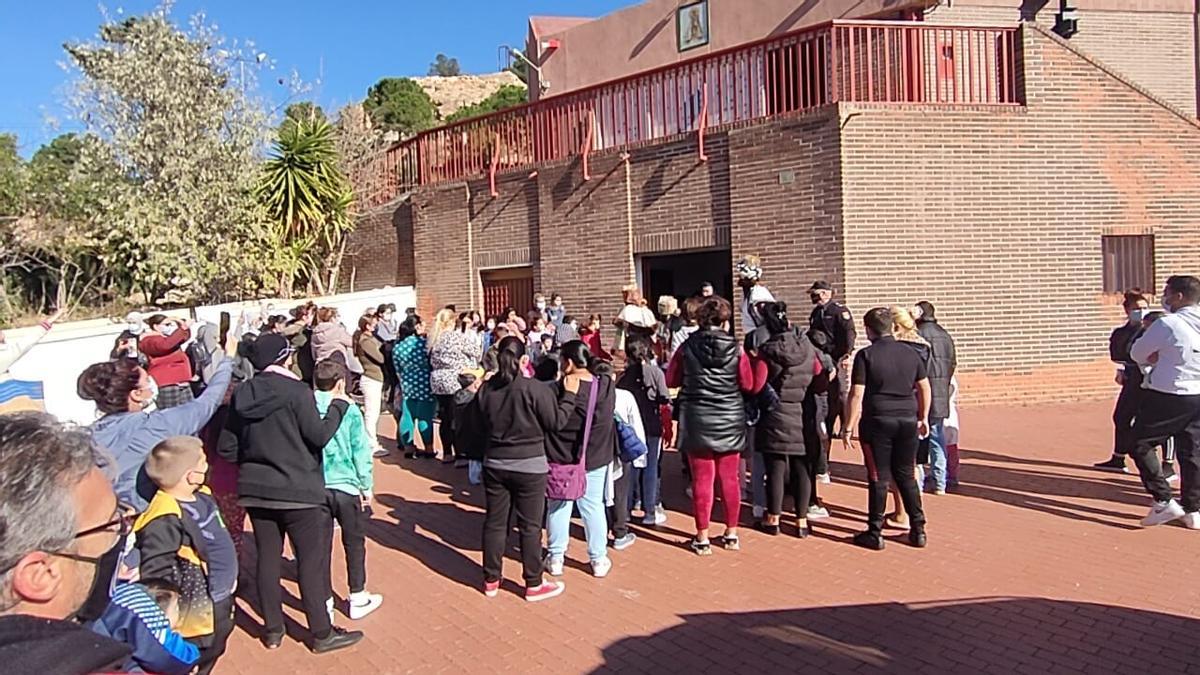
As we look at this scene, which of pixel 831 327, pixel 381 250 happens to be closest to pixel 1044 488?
pixel 831 327

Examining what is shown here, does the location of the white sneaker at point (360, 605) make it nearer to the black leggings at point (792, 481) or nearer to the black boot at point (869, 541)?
the black leggings at point (792, 481)

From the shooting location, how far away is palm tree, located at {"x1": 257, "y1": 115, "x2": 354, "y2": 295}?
17469 millimetres

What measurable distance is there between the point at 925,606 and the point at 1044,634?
25.2 inches

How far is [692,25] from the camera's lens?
58.7 ft

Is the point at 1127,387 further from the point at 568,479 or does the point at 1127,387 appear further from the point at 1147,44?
the point at 1147,44

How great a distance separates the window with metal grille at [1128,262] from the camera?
12094mm

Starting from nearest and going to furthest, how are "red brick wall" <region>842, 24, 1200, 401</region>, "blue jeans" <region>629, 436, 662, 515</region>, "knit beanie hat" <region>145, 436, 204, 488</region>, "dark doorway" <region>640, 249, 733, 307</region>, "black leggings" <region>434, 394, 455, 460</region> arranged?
1. "knit beanie hat" <region>145, 436, 204, 488</region>
2. "blue jeans" <region>629, 436, 662, 515</region>
3. "black leggings" <region>434, 394, 455, 460</region>
4. "red brick wall" <region>842, 24, 1200, 401</region>
5. "dark doorway" <region>640, 249, 733, 307</region>

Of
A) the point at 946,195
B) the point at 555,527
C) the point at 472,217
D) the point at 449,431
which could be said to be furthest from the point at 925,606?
the point at 472,217

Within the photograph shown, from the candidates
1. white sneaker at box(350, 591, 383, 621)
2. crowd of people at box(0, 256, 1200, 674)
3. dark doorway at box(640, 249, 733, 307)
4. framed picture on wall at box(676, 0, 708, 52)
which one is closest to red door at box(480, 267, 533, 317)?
dark doorway at box(640, 249, 733, 307)

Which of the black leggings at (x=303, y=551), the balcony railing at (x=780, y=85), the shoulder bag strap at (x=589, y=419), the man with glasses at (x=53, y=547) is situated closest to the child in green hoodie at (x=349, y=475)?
the black leggings at (x=303, y=551)

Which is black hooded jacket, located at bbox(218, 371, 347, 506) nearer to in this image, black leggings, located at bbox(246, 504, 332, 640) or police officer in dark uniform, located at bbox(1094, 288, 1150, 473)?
black leggings, located at bbox(246, 504, 332, 640)

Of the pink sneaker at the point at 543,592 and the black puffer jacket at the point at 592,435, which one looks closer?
the pink sneaker at the point at 543,592

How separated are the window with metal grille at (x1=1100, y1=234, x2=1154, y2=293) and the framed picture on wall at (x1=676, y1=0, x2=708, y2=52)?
8.92 m

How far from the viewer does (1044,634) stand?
4.50 m
